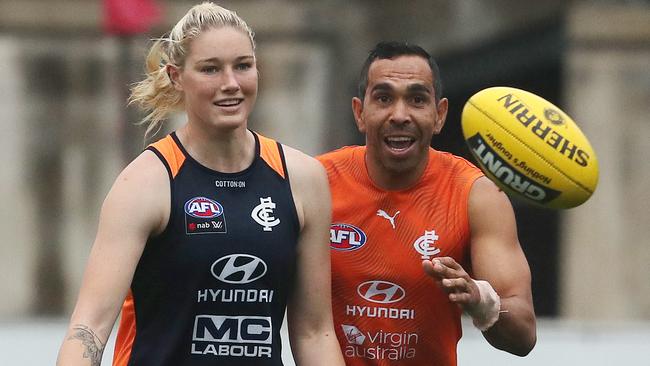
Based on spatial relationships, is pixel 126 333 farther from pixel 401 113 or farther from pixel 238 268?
pixel 401 113

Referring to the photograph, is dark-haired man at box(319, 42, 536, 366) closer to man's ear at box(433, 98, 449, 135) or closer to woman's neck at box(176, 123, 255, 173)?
man's ear at box(433, 98, 449, 135)

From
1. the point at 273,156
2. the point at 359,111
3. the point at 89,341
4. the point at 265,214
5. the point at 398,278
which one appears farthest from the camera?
the point at 359,111

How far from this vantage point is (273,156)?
4992 millimetres

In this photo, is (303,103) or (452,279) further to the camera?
(303,103)

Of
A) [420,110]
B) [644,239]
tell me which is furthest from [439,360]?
[644,239]

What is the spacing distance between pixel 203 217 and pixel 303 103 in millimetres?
8435

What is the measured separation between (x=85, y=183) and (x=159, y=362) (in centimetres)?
824

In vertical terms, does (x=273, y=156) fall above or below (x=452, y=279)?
above

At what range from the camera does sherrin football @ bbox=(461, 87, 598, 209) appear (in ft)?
17.1

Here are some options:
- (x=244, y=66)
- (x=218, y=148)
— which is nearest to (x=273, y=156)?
(x=218, y=148)

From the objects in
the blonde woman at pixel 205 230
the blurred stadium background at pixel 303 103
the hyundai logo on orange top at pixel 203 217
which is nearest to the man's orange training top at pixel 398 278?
the blonde woman at pixel 205 230

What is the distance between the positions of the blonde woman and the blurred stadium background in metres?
7.16

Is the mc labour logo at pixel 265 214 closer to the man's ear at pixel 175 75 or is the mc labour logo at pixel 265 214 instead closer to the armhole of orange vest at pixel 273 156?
the armhole of orange vest at pixel 273 156

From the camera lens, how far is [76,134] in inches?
507
